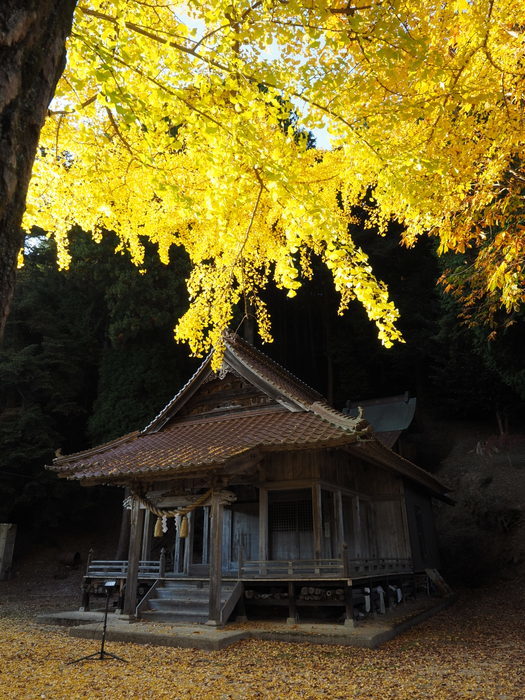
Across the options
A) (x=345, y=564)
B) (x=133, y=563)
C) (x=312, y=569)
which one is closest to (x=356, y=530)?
(x=312, y=569)

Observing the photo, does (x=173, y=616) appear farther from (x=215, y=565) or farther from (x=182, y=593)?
(x=215, y=565)

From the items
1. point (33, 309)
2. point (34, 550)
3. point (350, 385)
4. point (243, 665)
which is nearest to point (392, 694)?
point (243, 665)

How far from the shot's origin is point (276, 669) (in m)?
6.38

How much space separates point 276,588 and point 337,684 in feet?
13.9

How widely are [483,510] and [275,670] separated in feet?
51.4

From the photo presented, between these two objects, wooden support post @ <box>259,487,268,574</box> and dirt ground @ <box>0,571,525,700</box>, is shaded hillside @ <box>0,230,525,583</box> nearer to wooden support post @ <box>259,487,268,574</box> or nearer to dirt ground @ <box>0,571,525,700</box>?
wooden support post @ <box>259,487,268,574</box>

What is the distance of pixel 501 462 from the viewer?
22.1 metres

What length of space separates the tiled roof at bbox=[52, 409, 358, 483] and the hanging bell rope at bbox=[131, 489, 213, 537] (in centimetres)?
60

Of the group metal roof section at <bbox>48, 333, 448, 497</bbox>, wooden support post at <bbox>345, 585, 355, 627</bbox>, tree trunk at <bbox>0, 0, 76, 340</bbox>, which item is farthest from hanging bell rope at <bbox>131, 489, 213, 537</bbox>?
tree trunk at <bbox>0, 0, 76, 340</bbox>

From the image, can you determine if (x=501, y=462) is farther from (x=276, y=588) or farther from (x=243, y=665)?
(x=243, y=665)

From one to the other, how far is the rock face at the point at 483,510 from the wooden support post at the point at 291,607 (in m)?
10.1

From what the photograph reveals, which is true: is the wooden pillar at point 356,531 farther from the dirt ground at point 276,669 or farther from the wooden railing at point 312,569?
the dirt ground at point 276,669

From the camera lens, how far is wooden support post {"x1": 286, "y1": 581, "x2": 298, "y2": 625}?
919 cm

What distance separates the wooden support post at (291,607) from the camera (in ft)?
30.1
